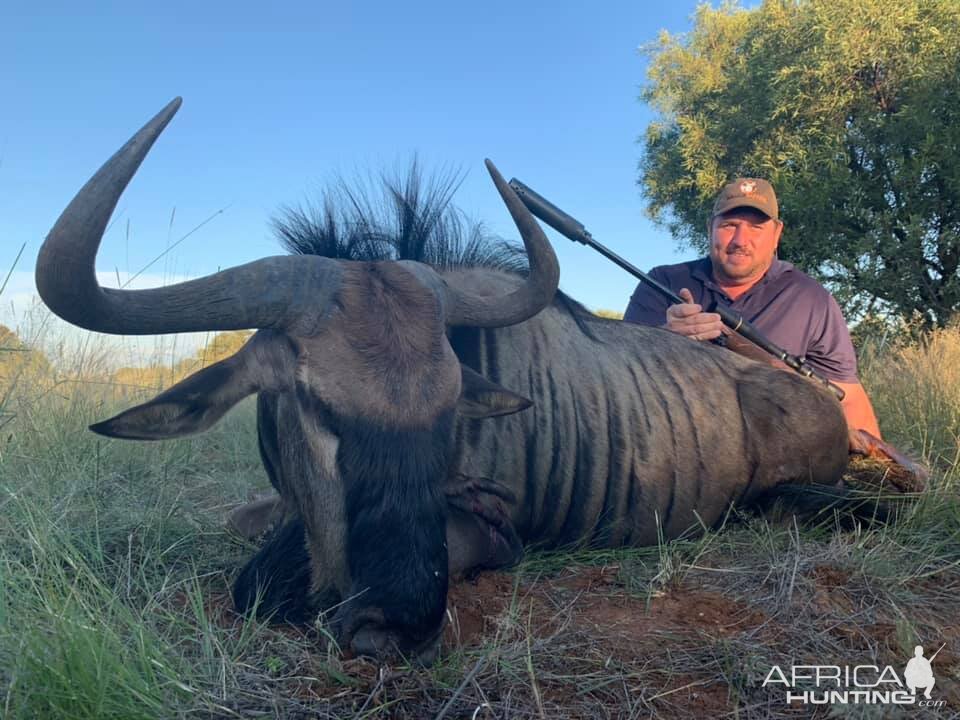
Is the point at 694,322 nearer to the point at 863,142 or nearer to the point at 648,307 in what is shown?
the point at 648,307

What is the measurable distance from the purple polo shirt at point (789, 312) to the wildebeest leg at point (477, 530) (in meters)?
1.89

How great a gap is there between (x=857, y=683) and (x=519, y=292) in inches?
63.2

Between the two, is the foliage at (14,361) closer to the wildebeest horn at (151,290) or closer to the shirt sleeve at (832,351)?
the wildebeest horn at (151,290)

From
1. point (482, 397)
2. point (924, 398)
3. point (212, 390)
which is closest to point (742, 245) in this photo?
point (924, 398)

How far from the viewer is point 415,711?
159 centimetres

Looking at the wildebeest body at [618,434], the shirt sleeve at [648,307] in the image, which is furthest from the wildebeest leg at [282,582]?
the shirt sleeve at [648,307]

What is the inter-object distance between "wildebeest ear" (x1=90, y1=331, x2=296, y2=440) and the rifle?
2.04m

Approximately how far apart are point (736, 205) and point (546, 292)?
2453 mm

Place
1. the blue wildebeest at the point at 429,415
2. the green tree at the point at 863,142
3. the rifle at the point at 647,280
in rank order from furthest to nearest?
1. the green tree at the point at 863,142
2. the rifle at the point at 647,280
3. the blue wildebeest at the point at 429,415

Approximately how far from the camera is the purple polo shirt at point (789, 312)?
4.25 metres

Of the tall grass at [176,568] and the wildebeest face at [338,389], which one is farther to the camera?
the wildebeest face at [338,389]

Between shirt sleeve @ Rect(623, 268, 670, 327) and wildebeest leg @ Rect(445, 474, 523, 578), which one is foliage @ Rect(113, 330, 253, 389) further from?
wildebeest leg @ Rect(445, 474, 523, 578)

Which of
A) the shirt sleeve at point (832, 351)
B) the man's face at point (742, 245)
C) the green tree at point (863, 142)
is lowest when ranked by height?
the shirt sleeve at point (832, 351)

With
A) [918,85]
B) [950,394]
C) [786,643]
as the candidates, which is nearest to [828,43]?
[918,85]
